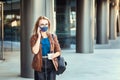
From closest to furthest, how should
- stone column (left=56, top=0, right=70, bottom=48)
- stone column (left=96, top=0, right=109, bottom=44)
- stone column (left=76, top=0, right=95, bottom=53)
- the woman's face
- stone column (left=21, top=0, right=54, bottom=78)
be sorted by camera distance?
the woman's face
stone column (left=21, top=0, right=54, bottom=78)
stone column (left=76, top=0, right=95, bottom=53)
stone column (left=56, top=0, right=70, bottom=48)
stone column (left=96, top=0, right=109, bottom=44)

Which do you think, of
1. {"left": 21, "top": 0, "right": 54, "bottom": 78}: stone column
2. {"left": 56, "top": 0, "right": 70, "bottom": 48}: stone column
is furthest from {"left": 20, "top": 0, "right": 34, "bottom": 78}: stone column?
{"left": 56, "top": 0, "right": 70, "bottom": 48}: stone column

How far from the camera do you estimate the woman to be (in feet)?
22.9

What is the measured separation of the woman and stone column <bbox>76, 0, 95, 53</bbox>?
15.9 meters

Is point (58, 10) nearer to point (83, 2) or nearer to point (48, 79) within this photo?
point (83, 2)

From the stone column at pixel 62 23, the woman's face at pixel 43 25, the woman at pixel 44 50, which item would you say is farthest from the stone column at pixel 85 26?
the woman's face at pixel 43 25

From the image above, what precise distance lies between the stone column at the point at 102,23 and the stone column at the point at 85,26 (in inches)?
→ 431

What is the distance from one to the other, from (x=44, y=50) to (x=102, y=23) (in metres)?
27.6

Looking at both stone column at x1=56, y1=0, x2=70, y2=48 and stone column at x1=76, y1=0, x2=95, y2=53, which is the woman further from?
stone column at x1=56, y1=0, x2=70, y2=48

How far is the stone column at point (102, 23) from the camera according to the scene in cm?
3419

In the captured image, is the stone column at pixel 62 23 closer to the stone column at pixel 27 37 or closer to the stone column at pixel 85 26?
the stone column at pixel 85 26

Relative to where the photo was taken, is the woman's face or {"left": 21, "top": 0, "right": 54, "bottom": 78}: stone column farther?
{"left": 21, "top": 0, "right": 54, "bottom": 78}: stone column

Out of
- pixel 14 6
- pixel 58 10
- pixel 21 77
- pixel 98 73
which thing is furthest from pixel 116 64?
pixel 14 6

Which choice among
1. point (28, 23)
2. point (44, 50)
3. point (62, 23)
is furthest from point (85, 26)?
point (44, 50)

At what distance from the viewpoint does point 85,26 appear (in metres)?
23.1
